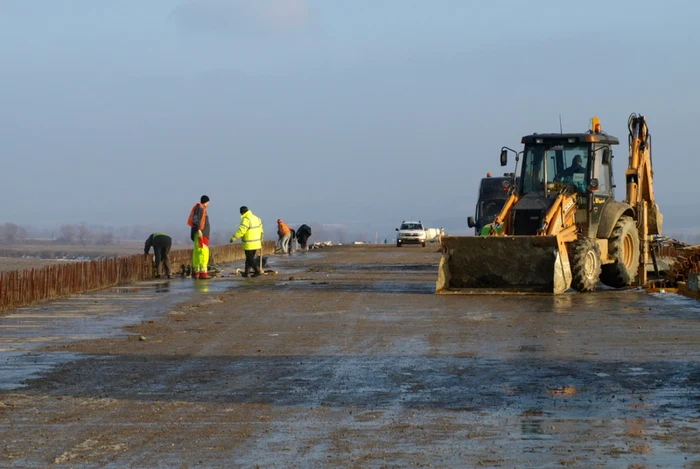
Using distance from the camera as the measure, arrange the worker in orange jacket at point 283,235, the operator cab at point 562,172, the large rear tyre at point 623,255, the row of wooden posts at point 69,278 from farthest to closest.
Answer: the worker in orange jacket at point 283,235
the large rear tyre at point 623,255
the operator cab at point 562,172
the row of wooden posts at point 69,278

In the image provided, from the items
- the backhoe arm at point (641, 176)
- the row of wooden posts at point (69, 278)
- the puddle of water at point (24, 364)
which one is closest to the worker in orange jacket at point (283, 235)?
the row of wooden posts at point (69, 278)

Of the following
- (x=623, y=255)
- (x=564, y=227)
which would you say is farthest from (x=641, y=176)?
(x=564, y=227)

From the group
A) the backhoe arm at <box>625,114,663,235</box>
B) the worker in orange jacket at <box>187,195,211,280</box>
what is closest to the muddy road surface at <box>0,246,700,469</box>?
the backhoe arm at <box>625,114,663,235</box>

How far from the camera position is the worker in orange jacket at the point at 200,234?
1203 inches

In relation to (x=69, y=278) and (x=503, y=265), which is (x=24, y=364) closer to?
(x=69, y=278)

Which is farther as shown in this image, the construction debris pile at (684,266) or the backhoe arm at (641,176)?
the backhoe arm at (641,176)

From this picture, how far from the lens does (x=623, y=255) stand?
26328 millimetres

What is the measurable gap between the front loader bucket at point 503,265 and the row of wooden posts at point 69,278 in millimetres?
7800

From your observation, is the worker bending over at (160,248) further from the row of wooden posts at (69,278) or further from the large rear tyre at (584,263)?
the large rear tyre at (584,263)

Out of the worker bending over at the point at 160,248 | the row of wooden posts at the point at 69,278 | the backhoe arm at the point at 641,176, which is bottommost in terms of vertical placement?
the row of wooden posts at the point at 69,278

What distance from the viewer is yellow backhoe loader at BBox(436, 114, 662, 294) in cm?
2397

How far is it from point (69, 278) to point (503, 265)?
30.0ft

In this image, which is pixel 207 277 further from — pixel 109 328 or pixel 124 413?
pixel 124 413

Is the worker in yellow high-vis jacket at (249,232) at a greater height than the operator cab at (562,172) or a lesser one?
lesser
